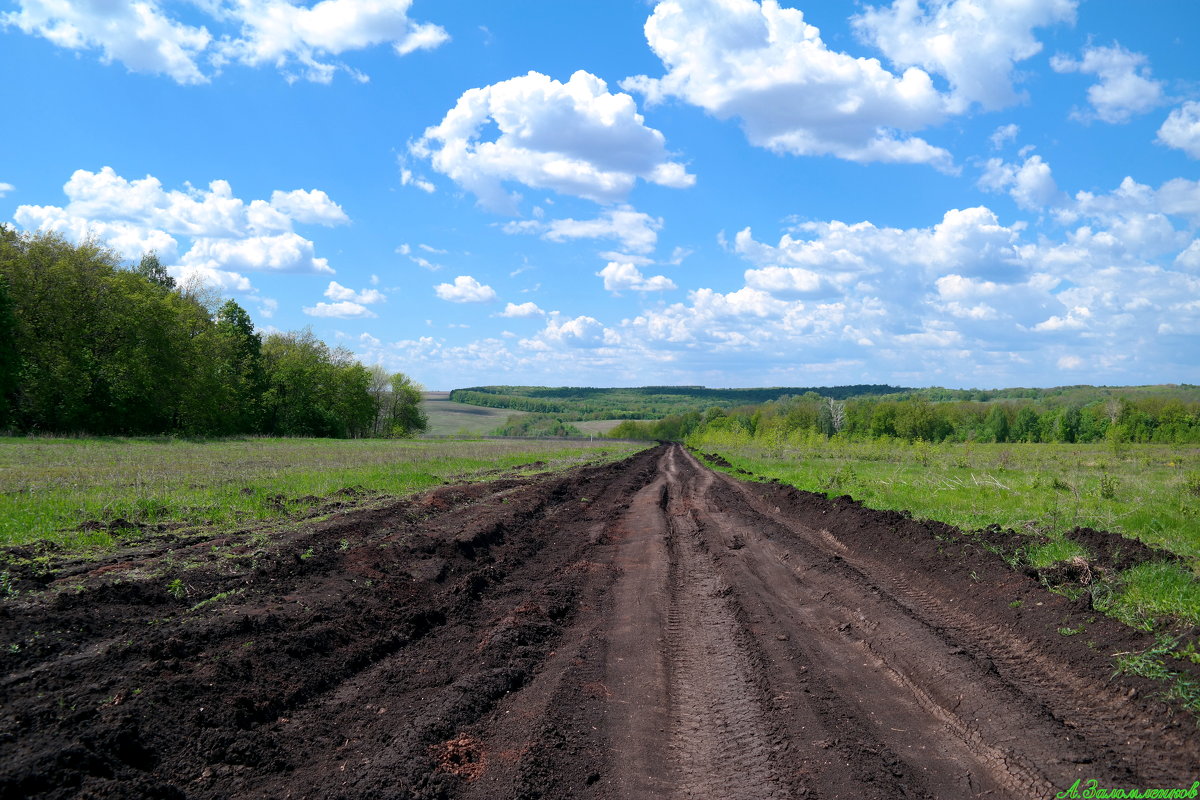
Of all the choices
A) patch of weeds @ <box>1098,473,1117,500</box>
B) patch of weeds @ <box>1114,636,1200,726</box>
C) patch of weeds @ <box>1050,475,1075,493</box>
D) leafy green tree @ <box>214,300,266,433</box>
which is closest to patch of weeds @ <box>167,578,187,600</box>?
patch of weeds @ <box>1114,636,1200,726</box>

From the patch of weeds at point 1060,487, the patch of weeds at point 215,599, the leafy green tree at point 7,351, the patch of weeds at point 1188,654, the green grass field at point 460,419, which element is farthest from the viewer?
the green grass field at point 460,419

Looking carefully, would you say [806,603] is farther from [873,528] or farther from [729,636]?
[873,528]

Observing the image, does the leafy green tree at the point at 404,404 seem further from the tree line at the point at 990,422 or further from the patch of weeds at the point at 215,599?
the patch of weeds at the point at 215,599

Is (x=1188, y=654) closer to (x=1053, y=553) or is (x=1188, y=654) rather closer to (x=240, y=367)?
(x=1053, y=553)

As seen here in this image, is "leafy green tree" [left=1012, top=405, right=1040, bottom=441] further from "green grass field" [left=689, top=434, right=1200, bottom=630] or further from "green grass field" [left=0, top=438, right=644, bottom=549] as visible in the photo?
"green grass field" [left=0, top=438, right=644, bottom=549]

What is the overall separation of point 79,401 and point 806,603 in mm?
49857

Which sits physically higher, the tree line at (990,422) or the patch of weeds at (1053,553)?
the tree line at (990,422)

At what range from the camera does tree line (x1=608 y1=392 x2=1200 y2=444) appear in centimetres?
4559

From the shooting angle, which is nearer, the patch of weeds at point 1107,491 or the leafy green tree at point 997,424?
the patch of weeds at point 1107,491

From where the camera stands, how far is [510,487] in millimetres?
23188

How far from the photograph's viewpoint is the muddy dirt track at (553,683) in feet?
14.4
